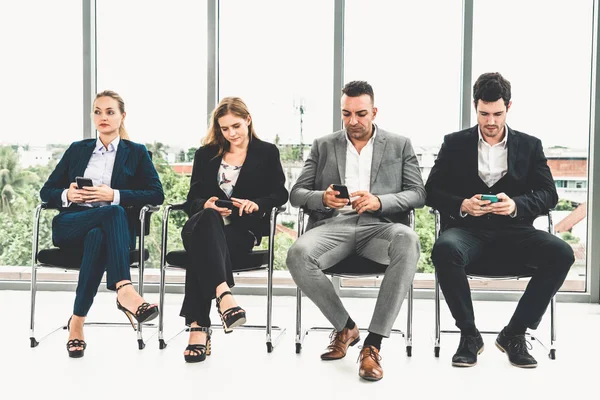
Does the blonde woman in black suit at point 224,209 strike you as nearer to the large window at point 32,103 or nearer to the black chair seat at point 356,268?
the black chair seat at point 356,268

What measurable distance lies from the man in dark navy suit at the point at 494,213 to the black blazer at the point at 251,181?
804mm

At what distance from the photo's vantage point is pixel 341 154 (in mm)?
3193

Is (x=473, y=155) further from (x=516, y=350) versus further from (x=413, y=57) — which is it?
(x=413, y=57)

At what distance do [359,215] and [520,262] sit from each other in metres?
0.79

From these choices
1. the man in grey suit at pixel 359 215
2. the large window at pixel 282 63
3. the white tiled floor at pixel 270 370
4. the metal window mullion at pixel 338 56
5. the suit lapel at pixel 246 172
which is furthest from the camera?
the large window at pixel 282 63

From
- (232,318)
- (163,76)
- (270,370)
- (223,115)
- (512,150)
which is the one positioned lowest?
(270,370)

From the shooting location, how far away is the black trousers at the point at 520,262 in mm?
2760

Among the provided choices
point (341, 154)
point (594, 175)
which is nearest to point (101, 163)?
point (341, 154)

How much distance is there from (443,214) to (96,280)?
Answer: 1759mm

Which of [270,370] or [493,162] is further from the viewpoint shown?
[493,162]

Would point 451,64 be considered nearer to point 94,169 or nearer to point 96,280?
point 94,169

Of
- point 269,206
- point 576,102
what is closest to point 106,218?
point 269,206

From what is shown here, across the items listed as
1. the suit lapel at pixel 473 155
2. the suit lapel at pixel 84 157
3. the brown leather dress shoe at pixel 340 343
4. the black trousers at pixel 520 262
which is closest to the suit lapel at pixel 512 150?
the suit lapel at pixel 473 155

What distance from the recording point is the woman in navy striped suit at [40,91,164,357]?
2877 mm
